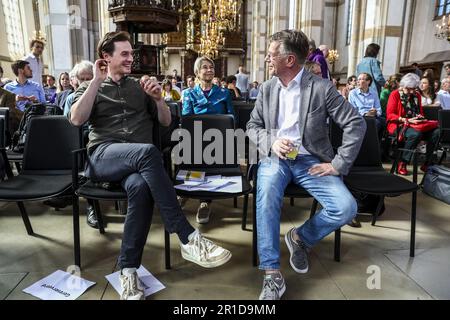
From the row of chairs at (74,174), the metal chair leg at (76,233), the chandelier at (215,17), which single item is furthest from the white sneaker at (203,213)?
the chandelier at (215,17)

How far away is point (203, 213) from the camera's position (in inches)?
113

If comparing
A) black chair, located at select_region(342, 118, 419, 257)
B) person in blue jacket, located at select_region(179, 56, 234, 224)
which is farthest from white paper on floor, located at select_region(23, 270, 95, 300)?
black chair, located at select_region(342, 118, 419, 257)

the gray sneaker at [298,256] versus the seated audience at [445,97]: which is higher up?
the seated audience at [445,97]

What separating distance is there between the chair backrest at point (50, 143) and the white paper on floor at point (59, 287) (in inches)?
32.8

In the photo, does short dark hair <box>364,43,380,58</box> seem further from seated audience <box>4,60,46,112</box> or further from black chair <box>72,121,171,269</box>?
seated audience <box>4,60,46,112</box>

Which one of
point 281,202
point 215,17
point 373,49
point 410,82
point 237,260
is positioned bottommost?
point 237,260

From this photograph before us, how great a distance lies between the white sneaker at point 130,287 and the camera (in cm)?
173

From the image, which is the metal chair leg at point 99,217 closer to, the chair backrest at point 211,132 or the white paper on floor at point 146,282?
the white paper on floor at point 146,282

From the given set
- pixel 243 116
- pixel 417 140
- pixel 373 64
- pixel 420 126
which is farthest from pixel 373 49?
pixel 243 116

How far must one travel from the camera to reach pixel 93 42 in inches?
464

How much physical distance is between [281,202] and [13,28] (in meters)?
21.0

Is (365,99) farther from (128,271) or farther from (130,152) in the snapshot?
(128,271)

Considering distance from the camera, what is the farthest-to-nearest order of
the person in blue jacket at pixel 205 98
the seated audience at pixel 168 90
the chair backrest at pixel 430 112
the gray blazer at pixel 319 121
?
the seated audience at pixel 168 90, the chair backrest at pixel 430 112, the person in blue jacket at pixel 205 98, the gray blazer at pixel 319 121
